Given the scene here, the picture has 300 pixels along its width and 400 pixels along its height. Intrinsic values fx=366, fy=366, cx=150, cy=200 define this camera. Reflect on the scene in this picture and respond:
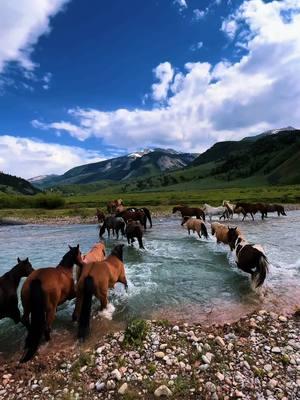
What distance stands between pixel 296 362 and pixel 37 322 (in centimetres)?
477

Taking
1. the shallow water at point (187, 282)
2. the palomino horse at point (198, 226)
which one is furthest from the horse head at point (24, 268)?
the palomino horse at point (198, 226)

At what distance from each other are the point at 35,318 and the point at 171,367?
272 centimetres

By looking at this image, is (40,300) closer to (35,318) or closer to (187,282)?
(35,318)

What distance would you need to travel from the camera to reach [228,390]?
572 cm

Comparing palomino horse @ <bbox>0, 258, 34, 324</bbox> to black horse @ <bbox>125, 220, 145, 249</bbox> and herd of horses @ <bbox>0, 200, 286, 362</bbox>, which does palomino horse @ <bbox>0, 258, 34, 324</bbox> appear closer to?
herd of horses @ <bbox>0, 200, 286, 362</bbox>

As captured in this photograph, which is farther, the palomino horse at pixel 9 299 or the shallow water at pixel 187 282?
the shallow water at pixel 187 282

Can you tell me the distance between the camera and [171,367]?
6.36 metres

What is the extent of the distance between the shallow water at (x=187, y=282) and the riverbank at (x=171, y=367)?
1.31 m

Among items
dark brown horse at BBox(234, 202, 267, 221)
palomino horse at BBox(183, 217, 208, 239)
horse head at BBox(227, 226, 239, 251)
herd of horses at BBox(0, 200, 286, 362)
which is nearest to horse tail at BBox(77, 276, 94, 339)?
herd of horses at BBox(0, 200, 286, 362)

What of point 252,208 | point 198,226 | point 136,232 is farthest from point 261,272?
point 252,208

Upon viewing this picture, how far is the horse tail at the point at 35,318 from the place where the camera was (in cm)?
692

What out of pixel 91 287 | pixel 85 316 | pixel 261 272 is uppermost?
pixel 91 287

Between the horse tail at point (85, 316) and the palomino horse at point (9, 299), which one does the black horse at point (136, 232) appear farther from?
the horse tail at point (85, 316)

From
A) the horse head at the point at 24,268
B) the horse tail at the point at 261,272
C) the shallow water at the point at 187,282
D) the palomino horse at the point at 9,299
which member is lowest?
the shallow water at the point at 187,282
